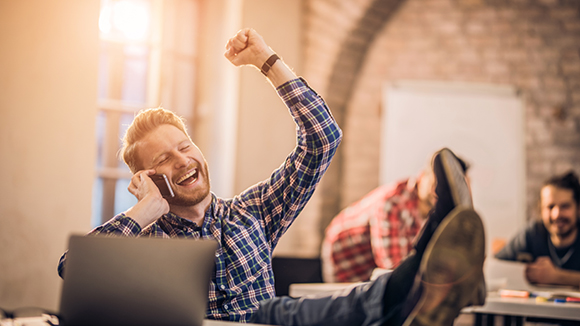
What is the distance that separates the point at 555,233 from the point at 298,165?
224cm

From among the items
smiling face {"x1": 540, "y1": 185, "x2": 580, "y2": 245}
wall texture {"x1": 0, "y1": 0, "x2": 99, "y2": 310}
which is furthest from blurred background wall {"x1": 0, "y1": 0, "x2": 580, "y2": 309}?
smiling face {"x1": 540, "y1": 185, "x2": 580, "y2": 245}

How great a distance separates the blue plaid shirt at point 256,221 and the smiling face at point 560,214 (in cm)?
215

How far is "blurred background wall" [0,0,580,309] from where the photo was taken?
226 cm

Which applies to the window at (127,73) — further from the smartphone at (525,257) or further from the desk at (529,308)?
the smartphone at (525,257)

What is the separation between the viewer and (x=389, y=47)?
447 centimetres

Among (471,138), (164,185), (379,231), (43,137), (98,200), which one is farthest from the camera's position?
(471,138)

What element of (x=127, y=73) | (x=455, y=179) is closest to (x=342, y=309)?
(x=455, y=179)

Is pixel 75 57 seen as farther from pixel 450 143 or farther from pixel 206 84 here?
pixel 450 143

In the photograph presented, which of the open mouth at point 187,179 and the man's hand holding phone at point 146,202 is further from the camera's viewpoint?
the open mouth at point 187,179

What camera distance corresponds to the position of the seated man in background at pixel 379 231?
2717mm

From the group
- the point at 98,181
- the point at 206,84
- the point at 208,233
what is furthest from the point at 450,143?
the point at 208,233

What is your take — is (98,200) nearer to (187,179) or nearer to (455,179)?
(187,179)

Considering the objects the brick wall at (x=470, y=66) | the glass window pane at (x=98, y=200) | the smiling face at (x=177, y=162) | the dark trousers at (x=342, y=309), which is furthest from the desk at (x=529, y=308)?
the brick wall at (x=470, y=66)

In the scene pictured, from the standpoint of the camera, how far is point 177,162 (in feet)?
5.37
